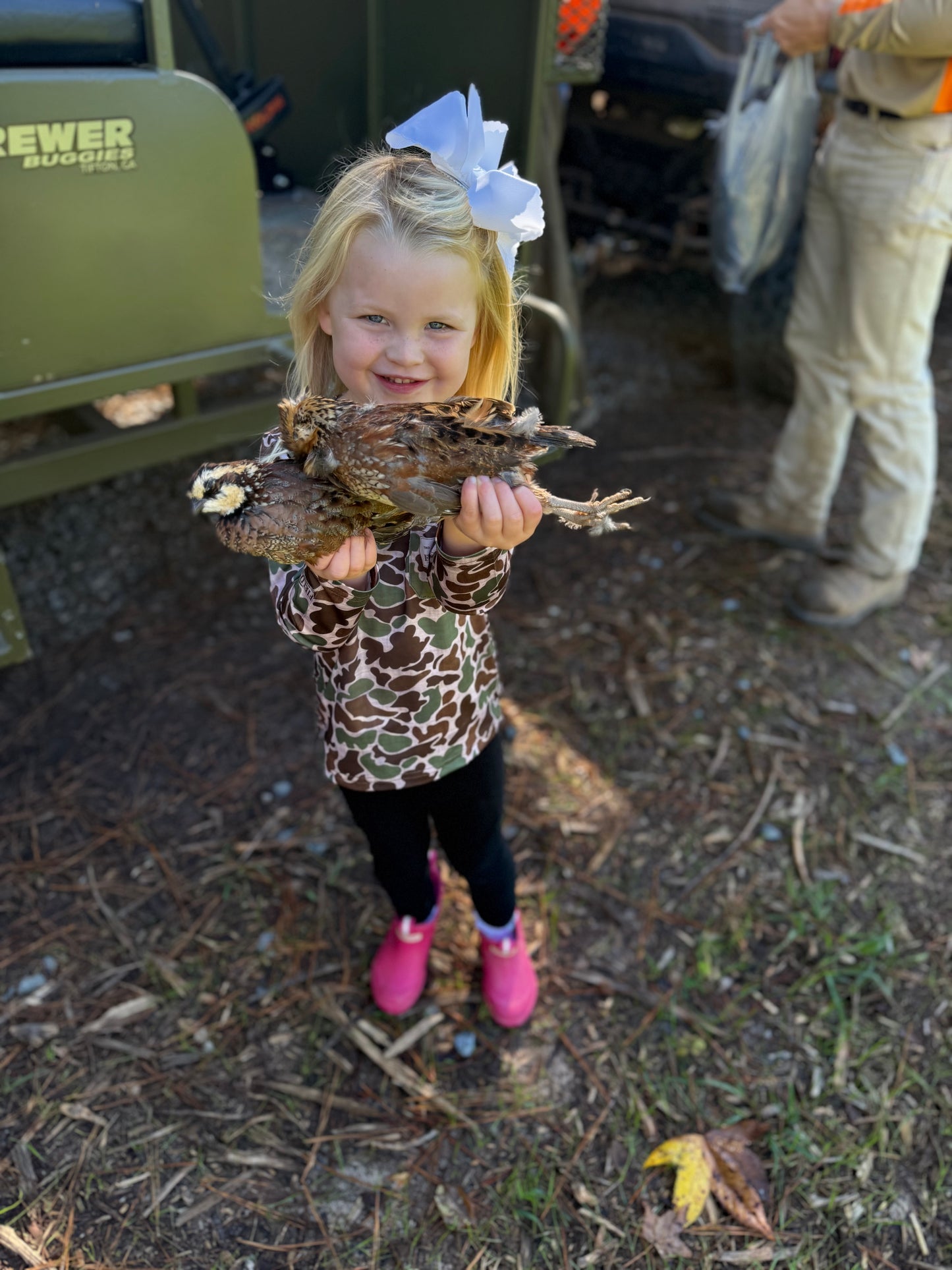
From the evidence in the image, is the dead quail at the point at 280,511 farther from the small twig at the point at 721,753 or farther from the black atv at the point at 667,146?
the black atv at the point at 667,146

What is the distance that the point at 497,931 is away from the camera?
240 cm

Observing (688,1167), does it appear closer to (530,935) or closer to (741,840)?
(530,935)

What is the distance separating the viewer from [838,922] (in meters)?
2.75

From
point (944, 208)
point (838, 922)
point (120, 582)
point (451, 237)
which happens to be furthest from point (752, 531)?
point (451, 237)

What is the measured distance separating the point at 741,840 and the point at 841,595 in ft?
4.23

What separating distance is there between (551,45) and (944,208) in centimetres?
148

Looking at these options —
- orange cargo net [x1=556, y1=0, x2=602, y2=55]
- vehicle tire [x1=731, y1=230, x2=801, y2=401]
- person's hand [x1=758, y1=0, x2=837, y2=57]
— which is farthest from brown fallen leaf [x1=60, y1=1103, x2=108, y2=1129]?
vehicle tire [x1=731, y1=230, x2=801, y2=401]

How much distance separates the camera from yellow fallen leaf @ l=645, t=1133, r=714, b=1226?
210cm

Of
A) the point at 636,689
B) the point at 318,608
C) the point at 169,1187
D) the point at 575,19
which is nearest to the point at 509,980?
the point at 169,1187

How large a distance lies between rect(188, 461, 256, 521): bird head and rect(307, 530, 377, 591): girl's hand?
14cm

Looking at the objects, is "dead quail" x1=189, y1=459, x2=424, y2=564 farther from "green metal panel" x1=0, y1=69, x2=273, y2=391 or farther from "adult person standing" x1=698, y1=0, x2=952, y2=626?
"adult person standing" x1=698, y1=0, x2=952, y2=626

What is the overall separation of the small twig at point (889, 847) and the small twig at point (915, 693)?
0.54 metres

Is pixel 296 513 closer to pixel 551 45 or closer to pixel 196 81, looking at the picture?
pixel 196 81

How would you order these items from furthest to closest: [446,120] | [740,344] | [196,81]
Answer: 1. [740,344]
2. [196,81]
3. [446,120]
